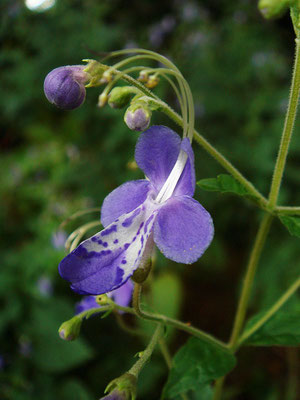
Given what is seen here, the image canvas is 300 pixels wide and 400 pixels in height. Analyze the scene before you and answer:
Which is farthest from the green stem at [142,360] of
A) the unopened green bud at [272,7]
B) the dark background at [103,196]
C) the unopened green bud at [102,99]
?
the dark background at [103,196]

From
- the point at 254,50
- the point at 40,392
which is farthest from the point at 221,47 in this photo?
the point at 40,392

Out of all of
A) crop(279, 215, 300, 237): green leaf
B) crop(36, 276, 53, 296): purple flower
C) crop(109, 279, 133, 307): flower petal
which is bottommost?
crop(36, 276, 53, 296): purple flower

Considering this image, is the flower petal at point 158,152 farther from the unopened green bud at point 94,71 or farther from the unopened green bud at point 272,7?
the unopened green bud at point 272,7

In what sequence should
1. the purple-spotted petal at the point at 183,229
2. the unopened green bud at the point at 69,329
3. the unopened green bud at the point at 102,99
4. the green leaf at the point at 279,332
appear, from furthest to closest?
the green leaf at the point at 279,332 < the unopened green bud at the point at 69,329 < the unopened green bud at the point at 102,99 < the purple-spotted petal at the point at 183,229

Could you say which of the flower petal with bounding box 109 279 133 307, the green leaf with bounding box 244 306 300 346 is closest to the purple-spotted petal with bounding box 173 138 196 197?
the flower petal with bounding box 109 279 133 307

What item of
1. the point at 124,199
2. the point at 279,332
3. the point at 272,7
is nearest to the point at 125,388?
the point at 124,199

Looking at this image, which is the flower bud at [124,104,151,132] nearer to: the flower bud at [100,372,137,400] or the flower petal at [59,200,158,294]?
the flower petal at [59,200,158,294]

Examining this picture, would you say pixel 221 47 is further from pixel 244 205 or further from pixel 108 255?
pixel 108 255
